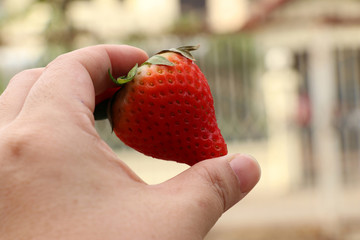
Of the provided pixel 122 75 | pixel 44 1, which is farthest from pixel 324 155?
pixel 122 75

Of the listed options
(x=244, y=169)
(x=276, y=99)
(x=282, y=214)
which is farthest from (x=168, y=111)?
(x=276, y=99)

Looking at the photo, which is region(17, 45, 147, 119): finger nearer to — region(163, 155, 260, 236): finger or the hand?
the hand

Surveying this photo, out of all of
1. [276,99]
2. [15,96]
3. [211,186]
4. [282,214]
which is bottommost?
[282,214]

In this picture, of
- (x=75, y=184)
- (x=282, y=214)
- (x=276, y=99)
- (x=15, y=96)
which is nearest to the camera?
(x=75, y=184)

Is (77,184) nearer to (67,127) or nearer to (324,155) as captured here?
(67,127)

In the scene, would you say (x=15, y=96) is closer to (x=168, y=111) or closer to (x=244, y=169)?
(x=168, y=111)

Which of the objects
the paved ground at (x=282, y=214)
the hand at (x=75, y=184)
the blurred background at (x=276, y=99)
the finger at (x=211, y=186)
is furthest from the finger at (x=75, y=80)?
the paved ground at (x=282, y=214)

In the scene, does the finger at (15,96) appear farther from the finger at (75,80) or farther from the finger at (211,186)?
the finger at (211,186)
